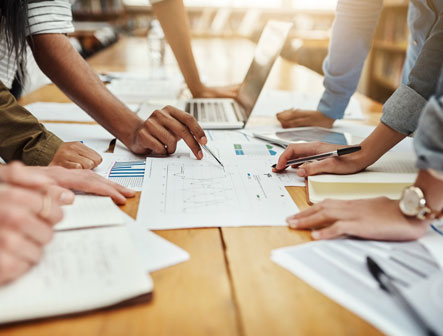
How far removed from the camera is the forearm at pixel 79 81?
3.22ft

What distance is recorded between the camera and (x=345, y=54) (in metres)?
1.23

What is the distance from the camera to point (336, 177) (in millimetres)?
772

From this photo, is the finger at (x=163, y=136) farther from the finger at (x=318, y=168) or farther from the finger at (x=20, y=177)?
the finger at (x=20, y=177)

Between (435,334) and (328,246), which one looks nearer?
(435,334)

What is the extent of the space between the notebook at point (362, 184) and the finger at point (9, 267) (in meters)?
0.47

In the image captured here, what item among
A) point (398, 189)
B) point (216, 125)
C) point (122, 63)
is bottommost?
point (122, 63)

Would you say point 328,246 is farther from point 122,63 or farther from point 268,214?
point 122,63

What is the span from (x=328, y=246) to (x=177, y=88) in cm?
131

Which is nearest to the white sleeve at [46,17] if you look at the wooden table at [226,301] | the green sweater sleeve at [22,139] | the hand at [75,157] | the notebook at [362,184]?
the green sweater sleeve at [22,139]

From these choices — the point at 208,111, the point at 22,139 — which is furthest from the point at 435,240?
the point at 208,111

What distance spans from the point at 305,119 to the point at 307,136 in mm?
156

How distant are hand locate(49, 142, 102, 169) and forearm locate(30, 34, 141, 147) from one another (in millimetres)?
150

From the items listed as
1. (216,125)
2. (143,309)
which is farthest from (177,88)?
(143,309)

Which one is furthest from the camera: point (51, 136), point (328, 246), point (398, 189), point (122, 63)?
point (122, 63)
